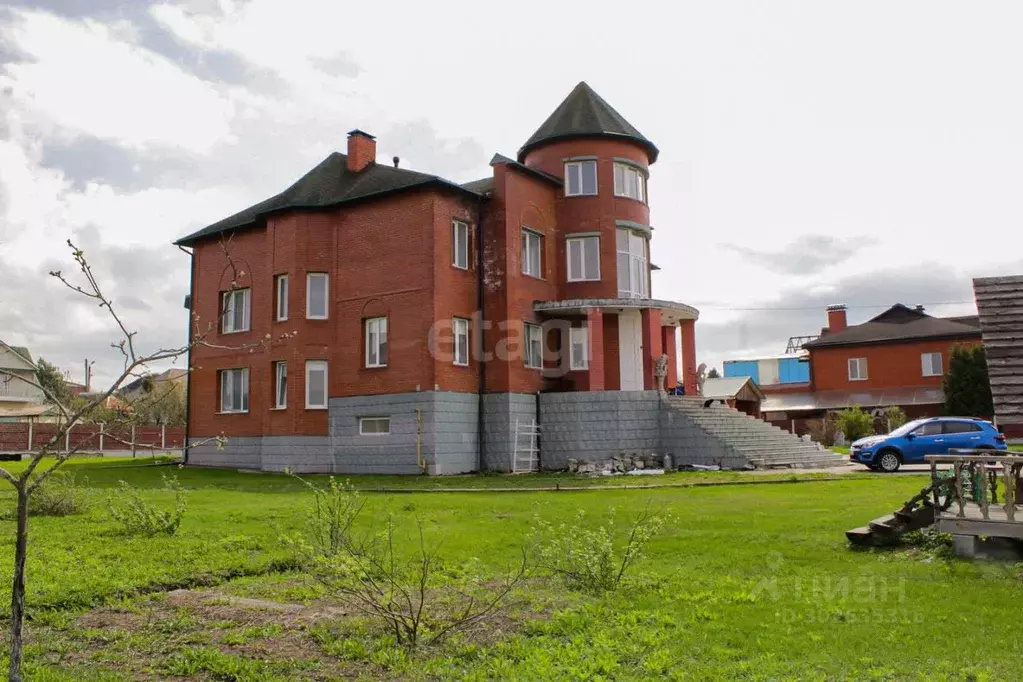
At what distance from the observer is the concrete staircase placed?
24828 mm

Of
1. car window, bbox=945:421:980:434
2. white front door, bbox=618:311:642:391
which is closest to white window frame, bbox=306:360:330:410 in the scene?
white front door, bbox=618:311:642:391

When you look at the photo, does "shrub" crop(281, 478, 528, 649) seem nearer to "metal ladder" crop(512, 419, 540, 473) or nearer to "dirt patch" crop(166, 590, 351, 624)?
→ "dirt patch" crop(166, 590, 351, 624)

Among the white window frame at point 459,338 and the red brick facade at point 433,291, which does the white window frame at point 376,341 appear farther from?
the white window frame at point 459,338

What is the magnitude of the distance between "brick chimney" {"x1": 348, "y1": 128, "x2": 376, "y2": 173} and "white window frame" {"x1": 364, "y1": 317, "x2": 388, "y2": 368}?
20.5 ft

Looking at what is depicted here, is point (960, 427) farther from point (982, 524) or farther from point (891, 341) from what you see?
point (891, 341)

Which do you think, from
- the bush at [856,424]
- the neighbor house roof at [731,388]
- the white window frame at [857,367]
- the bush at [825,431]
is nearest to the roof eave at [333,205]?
the neighbor house roof at [731,388]

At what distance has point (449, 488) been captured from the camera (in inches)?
774

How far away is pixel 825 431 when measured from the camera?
139 feet

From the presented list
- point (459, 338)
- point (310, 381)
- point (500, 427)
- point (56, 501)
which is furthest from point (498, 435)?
point (56, 501)

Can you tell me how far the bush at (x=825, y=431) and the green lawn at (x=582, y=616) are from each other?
3218cm

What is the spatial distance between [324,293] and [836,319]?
39158 millimetres

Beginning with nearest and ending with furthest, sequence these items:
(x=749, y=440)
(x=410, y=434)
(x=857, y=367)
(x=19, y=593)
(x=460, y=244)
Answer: (x=19, y=593) → (x=410, y=434) → (x=749, y=440) → (x=460, y=244) → (x=857, y=367)

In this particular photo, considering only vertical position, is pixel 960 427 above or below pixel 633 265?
below

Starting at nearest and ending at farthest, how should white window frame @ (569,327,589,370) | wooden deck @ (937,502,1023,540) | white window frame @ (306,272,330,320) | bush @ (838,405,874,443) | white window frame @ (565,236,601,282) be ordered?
wooden deck @ (937,502,1023,540) → white window frame @ (306,272,330,320) → white window frame @ (569,327,589,370) → white window frame @ (565,236,601,282) → bush @ (838,405,874,443)
